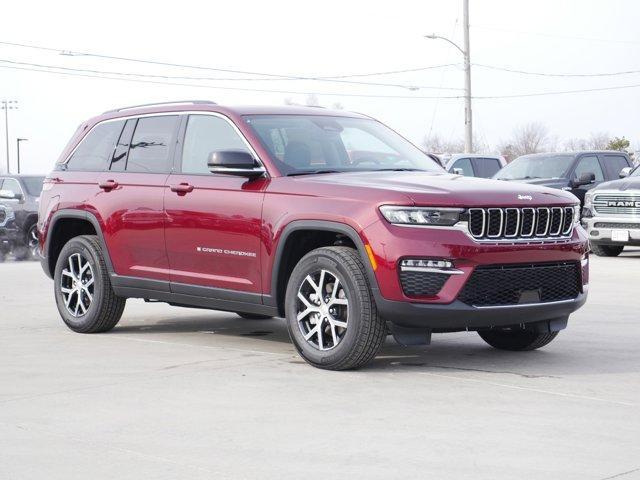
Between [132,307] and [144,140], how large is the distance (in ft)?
10.7

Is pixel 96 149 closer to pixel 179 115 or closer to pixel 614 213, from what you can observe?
pixel 179 115

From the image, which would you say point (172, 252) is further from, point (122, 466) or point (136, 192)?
point (122, 466)

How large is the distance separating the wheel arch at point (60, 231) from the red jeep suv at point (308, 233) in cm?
2

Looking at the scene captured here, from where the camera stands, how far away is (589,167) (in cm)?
2372

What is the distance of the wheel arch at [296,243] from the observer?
792 cm

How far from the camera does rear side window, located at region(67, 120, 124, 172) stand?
10227mm

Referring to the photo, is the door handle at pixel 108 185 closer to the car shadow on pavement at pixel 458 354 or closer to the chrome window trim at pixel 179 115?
the chrome window trim at pixel 179 115

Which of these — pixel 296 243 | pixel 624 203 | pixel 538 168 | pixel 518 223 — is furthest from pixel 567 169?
pixel 518 223

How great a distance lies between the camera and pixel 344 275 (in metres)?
7.78

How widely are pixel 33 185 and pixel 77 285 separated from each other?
15.0 metres

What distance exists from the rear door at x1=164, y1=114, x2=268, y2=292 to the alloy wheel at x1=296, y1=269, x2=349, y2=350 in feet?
1.70

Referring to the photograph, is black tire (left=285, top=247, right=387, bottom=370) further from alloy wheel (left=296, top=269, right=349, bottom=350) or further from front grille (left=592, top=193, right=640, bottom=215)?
front grille (left=592, top=193, right=640, bottom=215)

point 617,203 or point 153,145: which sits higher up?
point 153,145

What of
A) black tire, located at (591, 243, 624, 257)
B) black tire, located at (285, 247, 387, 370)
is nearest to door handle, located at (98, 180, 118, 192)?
black tire, located at (285, 247, 387, 370)
